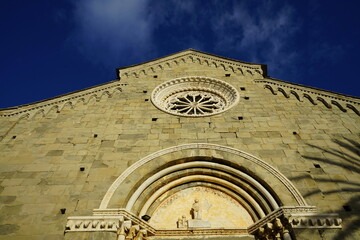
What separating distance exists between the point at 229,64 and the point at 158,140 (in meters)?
5.60

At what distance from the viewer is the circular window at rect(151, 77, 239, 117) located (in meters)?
9.96

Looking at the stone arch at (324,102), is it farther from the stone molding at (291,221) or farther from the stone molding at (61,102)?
the stone molding at (61,102)

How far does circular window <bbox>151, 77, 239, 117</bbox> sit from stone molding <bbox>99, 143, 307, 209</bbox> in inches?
92.8

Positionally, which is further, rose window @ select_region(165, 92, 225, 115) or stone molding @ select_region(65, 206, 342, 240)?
rose window @ select_region(165, 92, 225, 115)

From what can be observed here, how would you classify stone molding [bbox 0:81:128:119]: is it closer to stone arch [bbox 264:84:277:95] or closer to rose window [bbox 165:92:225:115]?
rose window [bbox 165:92:225:115]

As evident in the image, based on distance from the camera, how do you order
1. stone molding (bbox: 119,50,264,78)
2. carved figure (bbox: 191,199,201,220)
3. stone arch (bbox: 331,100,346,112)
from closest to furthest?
carved figure (bbox: 191,199,201,220) → stone arch (bbox: 331,100,346,112) → stone molding (bbox: 119,50,264,78)

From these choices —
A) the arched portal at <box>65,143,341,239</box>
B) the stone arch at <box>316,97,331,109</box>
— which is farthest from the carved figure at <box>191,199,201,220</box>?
the stone arch at <box>316,97,331,109</box>

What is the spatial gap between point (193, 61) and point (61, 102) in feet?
18.7

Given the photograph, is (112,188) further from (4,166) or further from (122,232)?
(4,166)

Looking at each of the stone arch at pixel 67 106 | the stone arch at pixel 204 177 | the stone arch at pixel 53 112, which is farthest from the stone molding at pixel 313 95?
the stone arch at pixel 53 112

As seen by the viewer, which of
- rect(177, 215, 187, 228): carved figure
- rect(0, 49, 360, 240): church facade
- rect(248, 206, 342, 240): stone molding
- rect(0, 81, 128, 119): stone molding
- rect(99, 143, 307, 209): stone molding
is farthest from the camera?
rect(0, 81, 128, 119): stone molding

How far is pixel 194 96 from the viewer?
10.8m

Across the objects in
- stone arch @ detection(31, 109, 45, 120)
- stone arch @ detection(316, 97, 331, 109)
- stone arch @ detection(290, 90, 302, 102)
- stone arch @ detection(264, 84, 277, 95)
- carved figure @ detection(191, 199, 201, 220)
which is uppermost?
stone arch @ detection(264, 84, 277, 95)

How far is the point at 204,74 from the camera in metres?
11.4
